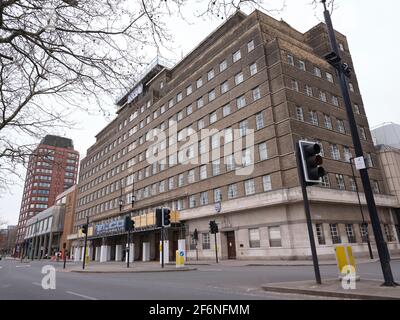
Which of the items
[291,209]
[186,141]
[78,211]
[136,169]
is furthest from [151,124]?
[78,211]

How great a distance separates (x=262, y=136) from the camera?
30.1 metres

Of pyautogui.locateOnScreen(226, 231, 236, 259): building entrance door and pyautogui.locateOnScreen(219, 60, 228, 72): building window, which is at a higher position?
pyautogui.locateOnScreen(219, 60, 228, 72): building window

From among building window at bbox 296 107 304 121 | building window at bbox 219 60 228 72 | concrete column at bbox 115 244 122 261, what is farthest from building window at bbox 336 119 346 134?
concrete column at bbox 115 244 122 261

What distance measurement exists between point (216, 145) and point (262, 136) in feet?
22.3

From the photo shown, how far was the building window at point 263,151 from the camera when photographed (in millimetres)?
29531

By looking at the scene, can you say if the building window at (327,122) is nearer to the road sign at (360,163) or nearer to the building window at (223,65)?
the building window at (223,65)

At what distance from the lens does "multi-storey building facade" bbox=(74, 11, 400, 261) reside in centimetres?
2773

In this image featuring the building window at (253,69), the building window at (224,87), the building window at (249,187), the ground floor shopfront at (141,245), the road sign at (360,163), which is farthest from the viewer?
the ground floor shopfront at (141,245)

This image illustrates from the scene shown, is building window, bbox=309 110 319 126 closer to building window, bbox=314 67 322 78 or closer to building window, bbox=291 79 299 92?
building window, bbox=291 79 299 92

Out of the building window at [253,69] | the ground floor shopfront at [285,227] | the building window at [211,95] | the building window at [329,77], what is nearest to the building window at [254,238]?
the ground floor shopfront at [285,227]

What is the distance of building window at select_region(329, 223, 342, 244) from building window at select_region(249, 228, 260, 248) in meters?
6.67

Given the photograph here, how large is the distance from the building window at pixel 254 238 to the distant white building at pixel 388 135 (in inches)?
1228

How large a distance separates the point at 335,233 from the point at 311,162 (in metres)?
22.9

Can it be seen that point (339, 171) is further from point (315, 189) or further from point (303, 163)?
point (303, 163)
